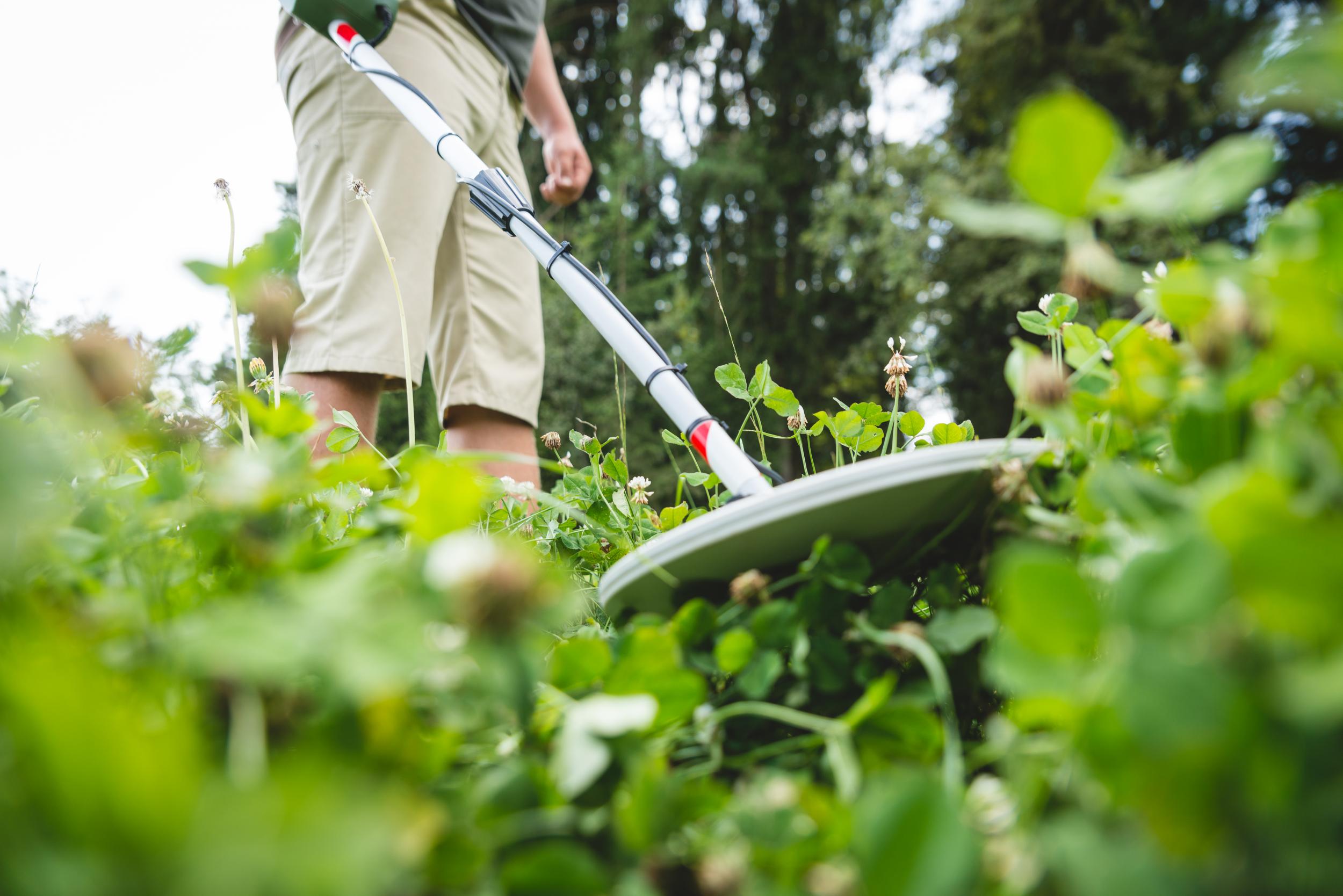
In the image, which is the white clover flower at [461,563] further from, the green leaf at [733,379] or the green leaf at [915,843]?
the green leaf at [733,379]

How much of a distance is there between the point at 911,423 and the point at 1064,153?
442 millimetres

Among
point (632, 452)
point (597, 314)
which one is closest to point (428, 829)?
point (597, 314)

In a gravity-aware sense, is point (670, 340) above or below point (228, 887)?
below

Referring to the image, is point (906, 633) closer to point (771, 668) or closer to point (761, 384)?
point (771, 668)

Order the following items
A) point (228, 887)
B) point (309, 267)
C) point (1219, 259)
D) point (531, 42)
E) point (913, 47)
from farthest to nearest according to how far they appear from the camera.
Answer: point (913, 47)
point (531, 42)
point (309, 267)
point (1219, 259)
point (228, 887)

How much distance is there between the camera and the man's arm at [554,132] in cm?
138

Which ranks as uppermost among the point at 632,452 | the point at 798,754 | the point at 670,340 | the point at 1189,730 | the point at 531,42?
the point at 531,42

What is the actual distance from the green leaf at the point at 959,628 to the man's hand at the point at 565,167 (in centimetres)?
120

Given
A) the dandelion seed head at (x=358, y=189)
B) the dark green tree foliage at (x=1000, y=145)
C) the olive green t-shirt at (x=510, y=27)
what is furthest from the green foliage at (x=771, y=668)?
the dark green tree foliage at (x=1000, y=145)

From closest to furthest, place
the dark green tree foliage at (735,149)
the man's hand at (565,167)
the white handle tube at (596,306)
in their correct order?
the white handle tube at (596,306)
the man's hand at (565,167)
the dark green tree foliage at (735,149)

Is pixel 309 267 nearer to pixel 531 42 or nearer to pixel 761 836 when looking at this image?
pixel 531 42

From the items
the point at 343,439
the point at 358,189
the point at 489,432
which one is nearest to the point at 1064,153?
the point at 343,439

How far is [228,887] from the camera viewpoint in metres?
0.13

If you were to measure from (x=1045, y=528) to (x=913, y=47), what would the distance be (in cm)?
784
